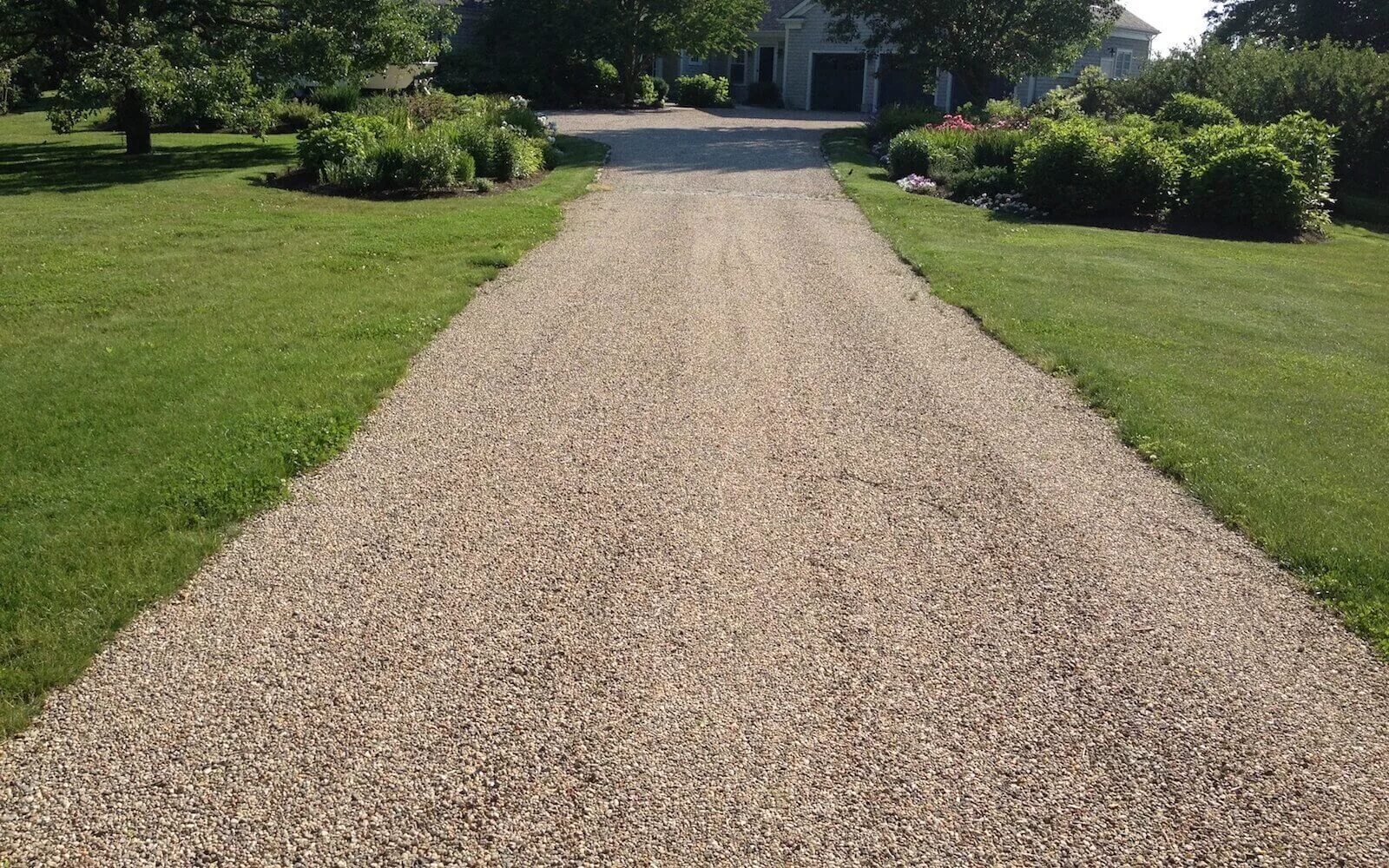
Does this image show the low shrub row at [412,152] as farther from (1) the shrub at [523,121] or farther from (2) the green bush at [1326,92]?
(2) the green bush at [1326,92]

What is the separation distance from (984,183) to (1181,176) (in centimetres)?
322

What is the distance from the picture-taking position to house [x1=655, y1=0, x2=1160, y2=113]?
38.9 meters

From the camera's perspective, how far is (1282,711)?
3.97 metres

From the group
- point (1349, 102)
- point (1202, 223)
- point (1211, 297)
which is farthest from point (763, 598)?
point (1349, 102)

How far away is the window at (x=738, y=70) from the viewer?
43.3 meters

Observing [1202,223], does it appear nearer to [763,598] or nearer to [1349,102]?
[1349,102]

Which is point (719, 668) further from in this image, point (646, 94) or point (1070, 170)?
point (646, 94)

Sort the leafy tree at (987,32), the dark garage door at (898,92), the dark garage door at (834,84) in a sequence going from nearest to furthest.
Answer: the leafy tree at (987,32) → the dark garage door at (898,92) → the dark garage door at (834,84)

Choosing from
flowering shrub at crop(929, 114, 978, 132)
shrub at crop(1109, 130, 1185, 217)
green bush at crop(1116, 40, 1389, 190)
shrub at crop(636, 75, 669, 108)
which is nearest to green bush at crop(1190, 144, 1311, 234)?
shrub at crop(1109, 130, 1185, 217)

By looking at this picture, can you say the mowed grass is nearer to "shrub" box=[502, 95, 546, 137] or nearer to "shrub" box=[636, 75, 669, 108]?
"shrub" box=[502, 95, 546, 137]

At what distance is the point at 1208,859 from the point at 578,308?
7.55 metres

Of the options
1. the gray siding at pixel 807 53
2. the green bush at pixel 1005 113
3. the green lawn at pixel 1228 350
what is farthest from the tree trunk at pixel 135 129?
the gray siding at pixel 807 53

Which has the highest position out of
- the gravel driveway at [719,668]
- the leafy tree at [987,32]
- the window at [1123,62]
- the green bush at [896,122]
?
the window at [1123,62]

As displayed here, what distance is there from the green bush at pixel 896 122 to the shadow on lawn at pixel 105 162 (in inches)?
566
